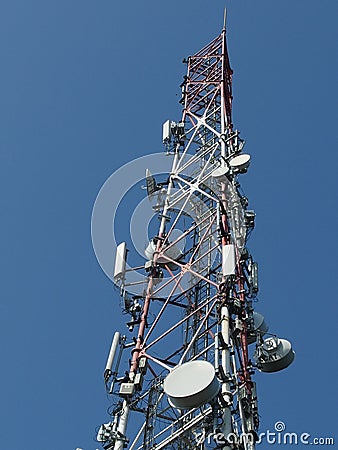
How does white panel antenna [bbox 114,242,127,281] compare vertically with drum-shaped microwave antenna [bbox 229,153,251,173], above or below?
below

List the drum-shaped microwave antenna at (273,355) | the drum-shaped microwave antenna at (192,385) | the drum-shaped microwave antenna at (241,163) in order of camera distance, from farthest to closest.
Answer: the drum-shaped microwave antenna at (241,163)
the drum-shaped microwave antenna at (273,355)
the drum-shaped microwave antenna at (192,385)

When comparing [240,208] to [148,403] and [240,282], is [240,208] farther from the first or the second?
[148,403]

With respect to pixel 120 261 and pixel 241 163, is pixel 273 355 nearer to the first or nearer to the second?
pixel 120 261

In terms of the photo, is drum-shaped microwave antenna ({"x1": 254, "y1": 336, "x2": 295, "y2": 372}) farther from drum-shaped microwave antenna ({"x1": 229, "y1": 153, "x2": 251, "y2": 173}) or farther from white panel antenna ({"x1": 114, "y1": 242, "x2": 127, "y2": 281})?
drum-shaped microwave antenna ({"x1": 229, "y1": 153, "x2": 251, "y2": 173})

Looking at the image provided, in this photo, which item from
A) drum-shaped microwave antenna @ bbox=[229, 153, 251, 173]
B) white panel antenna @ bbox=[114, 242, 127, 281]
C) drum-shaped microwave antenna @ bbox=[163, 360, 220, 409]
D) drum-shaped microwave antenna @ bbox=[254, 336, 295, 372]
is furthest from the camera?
drum-shaped microwave antenna @ bbox=[229, 153, 251, 173]

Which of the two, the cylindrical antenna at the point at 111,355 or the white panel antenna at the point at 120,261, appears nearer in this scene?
the cylindrical antenna at the point at 111,355

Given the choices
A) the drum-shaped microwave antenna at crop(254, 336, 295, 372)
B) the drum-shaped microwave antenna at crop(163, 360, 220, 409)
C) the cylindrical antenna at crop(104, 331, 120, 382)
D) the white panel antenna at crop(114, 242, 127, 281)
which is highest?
the white panel antenna at crop(114, 242, 127, 281)

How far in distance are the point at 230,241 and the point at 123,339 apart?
394cm

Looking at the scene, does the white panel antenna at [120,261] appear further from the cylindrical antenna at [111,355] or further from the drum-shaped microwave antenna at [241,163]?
the drum-shaped microwave antenna at [241,163]

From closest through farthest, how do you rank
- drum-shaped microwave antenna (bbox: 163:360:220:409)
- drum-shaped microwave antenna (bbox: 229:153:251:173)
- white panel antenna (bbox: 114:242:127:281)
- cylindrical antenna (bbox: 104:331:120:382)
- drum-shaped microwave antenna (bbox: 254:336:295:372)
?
1. drum-shaped microwave antenna (bbox: 163:360:220:409)
2. cylindrical antenna (bbox: 104:331:120:382)
3. drum-shaped microwave antenna (bbox: 254:336:295:372)
4. white panel antenna (bbox: 114:242:127:281)
5. drum-shaped microwave antenna (bbox: 229:153:251:173)

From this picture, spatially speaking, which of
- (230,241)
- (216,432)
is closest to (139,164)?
(230,241)

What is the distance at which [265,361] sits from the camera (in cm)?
1806

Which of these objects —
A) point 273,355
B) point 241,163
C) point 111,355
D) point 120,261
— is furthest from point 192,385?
point 241,163

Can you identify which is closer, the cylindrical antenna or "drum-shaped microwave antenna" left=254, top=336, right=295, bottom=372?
the cylindrical antenna
